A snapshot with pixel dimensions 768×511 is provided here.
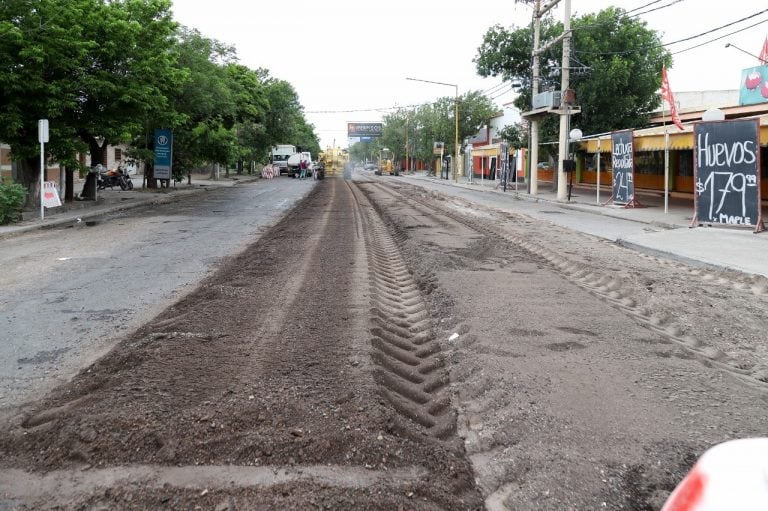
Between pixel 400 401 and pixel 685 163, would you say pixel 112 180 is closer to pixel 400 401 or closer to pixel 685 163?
pixel 685 163

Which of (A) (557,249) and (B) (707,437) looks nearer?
(B) (707,437)

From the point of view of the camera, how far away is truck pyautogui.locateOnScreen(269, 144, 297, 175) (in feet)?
208

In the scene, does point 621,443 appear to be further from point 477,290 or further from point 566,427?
point 477,290

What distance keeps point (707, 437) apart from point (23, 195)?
56.3ft

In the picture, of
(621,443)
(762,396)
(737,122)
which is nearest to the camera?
(621,443)

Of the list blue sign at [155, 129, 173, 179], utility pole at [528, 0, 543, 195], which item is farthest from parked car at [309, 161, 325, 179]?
blue sign at [155, 129, 173, 179]

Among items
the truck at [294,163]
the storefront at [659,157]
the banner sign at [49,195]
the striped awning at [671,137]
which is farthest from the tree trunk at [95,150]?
the truck at [294,163]

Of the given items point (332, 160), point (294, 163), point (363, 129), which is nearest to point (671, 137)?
point (332, 160)

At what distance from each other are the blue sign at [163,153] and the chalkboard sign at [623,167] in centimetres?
1894

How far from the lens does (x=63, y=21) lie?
57.4 ft

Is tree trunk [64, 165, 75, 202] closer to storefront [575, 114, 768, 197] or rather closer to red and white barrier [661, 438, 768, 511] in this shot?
storefront [575, 114, 768, 197]

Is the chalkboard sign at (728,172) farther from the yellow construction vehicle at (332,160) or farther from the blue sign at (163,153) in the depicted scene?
the yellow construction vehicle at (332,160)

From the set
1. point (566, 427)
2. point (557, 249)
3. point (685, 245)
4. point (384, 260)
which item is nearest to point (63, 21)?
point (384, 260)

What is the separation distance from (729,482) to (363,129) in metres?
105
